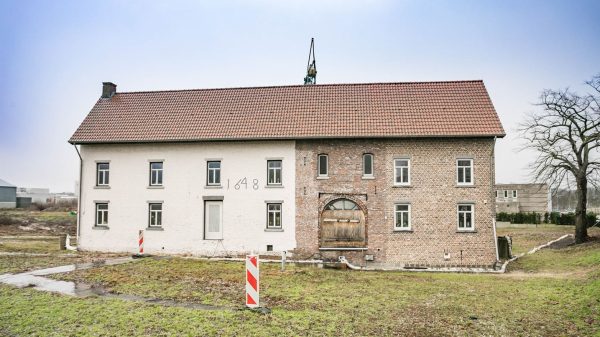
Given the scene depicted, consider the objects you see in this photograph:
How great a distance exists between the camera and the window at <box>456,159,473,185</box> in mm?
22828

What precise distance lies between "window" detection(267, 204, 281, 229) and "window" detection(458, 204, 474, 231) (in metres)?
8.75

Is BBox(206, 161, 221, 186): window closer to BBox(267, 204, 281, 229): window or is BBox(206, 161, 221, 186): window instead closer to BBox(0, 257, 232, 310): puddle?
BBox(267, 204, 281, 229): window

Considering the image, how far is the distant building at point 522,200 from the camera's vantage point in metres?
59.8

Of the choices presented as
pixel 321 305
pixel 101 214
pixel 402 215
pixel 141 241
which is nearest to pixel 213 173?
pixel 141 241

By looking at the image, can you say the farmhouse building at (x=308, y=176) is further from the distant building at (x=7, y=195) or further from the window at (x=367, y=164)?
the distant building at (x=7, y=195)

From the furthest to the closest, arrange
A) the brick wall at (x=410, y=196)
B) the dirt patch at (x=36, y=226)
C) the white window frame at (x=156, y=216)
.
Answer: the dirt patch at (x=36, y=226) < the white window frame at (x=156, y=216) < the brick wall at (x=410, y=196)

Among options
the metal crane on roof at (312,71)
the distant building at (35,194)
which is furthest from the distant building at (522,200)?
the distant building at (35,194)

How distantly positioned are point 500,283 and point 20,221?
38.8 meters

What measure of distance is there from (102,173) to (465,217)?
19.1 m

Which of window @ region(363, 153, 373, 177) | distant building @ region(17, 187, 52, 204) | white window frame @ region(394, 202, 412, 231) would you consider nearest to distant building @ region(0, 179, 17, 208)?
distant building @ region(17, 187, 52, 204)

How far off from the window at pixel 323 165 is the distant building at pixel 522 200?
143ft

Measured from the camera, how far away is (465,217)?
22594 mm

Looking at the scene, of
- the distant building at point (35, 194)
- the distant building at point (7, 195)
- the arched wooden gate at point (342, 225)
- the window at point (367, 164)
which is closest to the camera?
the arched wooden gate at point (342, 225)

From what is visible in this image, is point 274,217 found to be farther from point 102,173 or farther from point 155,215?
point 102,173
